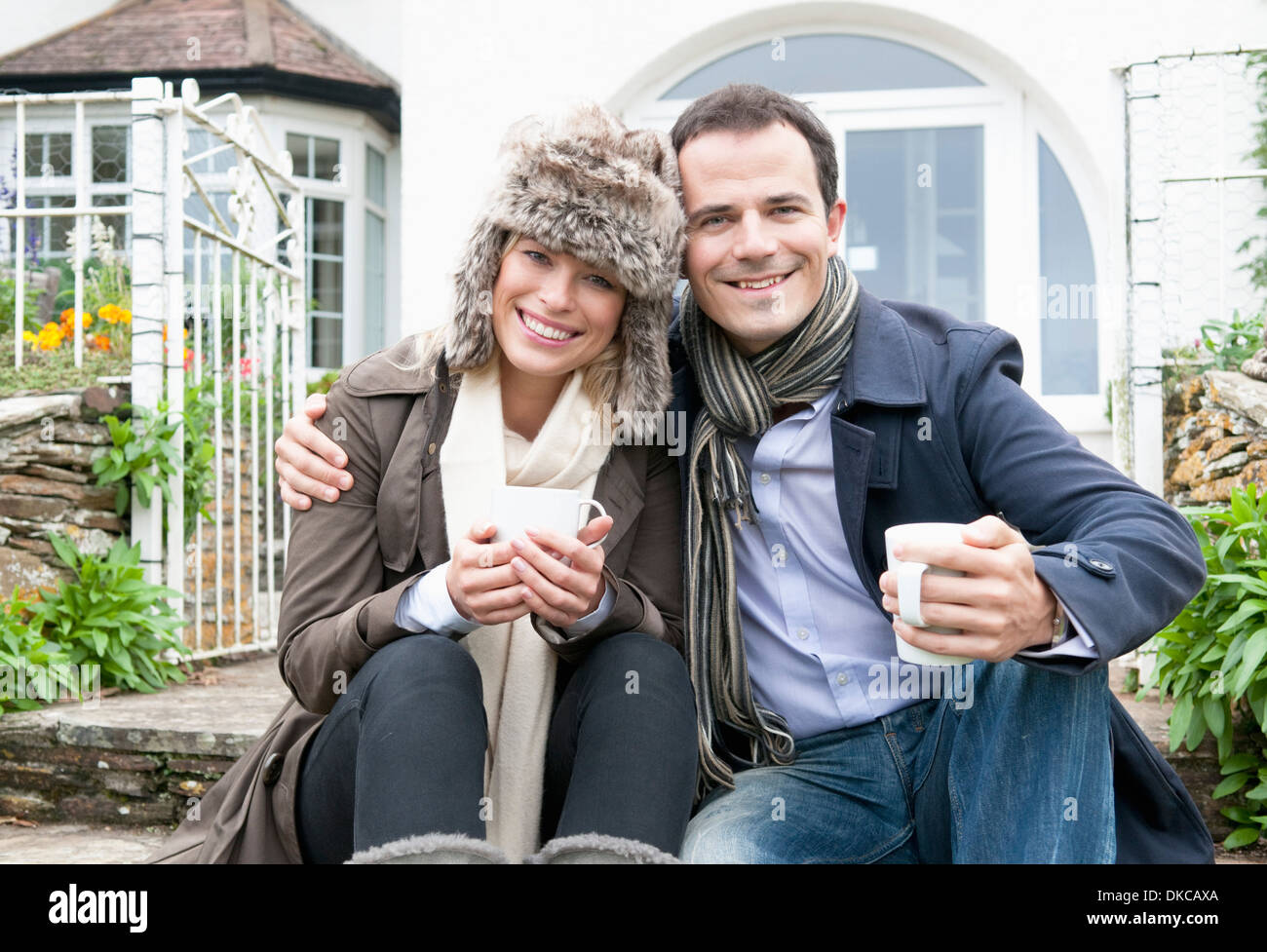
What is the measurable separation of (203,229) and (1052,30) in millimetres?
4306

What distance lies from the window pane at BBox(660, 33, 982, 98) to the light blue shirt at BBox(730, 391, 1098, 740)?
15.8ft

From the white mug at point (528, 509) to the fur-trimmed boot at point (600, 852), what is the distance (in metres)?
0.42

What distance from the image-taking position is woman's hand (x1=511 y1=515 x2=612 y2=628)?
1.62m

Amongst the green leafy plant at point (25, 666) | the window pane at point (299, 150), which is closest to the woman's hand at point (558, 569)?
the green leafy plant at point (25, 666)

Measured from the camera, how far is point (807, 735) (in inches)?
79.3

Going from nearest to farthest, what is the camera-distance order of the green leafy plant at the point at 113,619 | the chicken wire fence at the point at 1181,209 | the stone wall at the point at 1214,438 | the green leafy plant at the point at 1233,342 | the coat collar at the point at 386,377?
the coat collar at the point at 386,377 < the green leafy plant at the point at 113,619 < the stone wall at the point at 1214,438 < the chicken wire fence at the point at 1181,209 < the green leafy plant at the point at 1233,342

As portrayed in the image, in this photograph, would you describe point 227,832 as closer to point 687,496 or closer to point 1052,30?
point 687,496

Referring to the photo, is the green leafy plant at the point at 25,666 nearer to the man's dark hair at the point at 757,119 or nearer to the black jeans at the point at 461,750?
the black jeans at the point at 461,750

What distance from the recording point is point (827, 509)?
6.64 feet

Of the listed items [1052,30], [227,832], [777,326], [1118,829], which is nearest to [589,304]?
[777,326]

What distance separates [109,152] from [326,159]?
1715 mm

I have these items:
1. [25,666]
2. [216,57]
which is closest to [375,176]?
[216,57]

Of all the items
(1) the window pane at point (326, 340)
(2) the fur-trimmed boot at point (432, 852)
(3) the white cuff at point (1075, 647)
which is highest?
(1) the window pane at point (326, 340)

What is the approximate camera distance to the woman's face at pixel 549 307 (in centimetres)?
194
